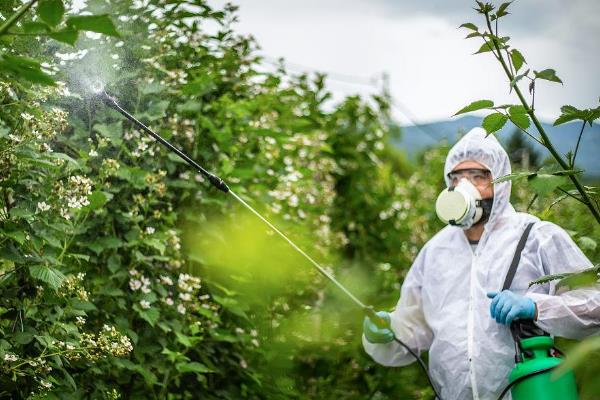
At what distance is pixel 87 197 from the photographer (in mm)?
2523

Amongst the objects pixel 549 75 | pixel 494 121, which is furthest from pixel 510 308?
pixel 549 75

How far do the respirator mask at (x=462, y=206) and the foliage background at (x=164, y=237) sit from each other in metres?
0.49

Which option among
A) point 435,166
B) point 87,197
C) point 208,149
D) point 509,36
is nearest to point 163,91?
point 208,149

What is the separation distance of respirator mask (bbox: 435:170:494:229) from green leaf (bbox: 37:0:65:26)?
183cm

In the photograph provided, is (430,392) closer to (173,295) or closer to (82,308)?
(173,295)

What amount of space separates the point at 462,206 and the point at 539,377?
722 millimetres

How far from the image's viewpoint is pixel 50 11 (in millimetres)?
1351

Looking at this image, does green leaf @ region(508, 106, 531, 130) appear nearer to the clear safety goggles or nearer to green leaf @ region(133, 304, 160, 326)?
the clear safety goggles

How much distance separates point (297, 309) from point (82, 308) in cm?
159

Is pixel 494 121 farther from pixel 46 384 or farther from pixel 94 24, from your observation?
pixel 46 384

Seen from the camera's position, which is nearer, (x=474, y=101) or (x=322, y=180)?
(x=474, y=101)

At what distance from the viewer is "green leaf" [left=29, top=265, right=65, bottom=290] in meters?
2.21

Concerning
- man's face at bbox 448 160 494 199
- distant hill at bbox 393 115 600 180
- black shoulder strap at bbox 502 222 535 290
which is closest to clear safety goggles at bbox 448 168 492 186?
man's face at bbox 448 160 494 199


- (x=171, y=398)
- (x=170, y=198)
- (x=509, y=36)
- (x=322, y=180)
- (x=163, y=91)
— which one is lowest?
(x=171, y=398)
